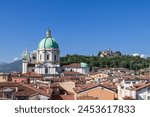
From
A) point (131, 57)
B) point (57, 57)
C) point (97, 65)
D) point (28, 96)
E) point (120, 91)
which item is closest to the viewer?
point (28, 96)

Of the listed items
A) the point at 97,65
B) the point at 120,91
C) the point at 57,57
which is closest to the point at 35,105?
the point at 120,91

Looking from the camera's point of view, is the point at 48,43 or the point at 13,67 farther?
the point at 13,67

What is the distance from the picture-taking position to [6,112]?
1.73 metres

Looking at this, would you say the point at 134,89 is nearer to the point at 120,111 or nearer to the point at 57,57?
the point at 120,111

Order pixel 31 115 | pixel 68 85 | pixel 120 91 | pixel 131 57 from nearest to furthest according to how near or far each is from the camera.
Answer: pixel 31 115 < pixel 120 91 < pixel 68 85 < pixel 131 57

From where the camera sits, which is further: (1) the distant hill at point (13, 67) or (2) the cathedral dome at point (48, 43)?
(1) the distant hill at point (13, 67)

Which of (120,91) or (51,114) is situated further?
(120,91)

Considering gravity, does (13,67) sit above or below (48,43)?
above

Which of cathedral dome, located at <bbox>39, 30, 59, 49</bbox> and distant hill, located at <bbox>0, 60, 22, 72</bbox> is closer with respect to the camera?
cathedral dome, located at <bbox>39, 30, 59, 49</bbox>

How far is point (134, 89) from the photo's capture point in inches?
431

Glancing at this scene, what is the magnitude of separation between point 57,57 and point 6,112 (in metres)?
39.4

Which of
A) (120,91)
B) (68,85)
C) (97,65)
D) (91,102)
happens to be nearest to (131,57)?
(97,65)

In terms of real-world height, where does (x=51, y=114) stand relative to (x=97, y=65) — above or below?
below

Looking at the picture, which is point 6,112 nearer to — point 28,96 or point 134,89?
point 28,96
